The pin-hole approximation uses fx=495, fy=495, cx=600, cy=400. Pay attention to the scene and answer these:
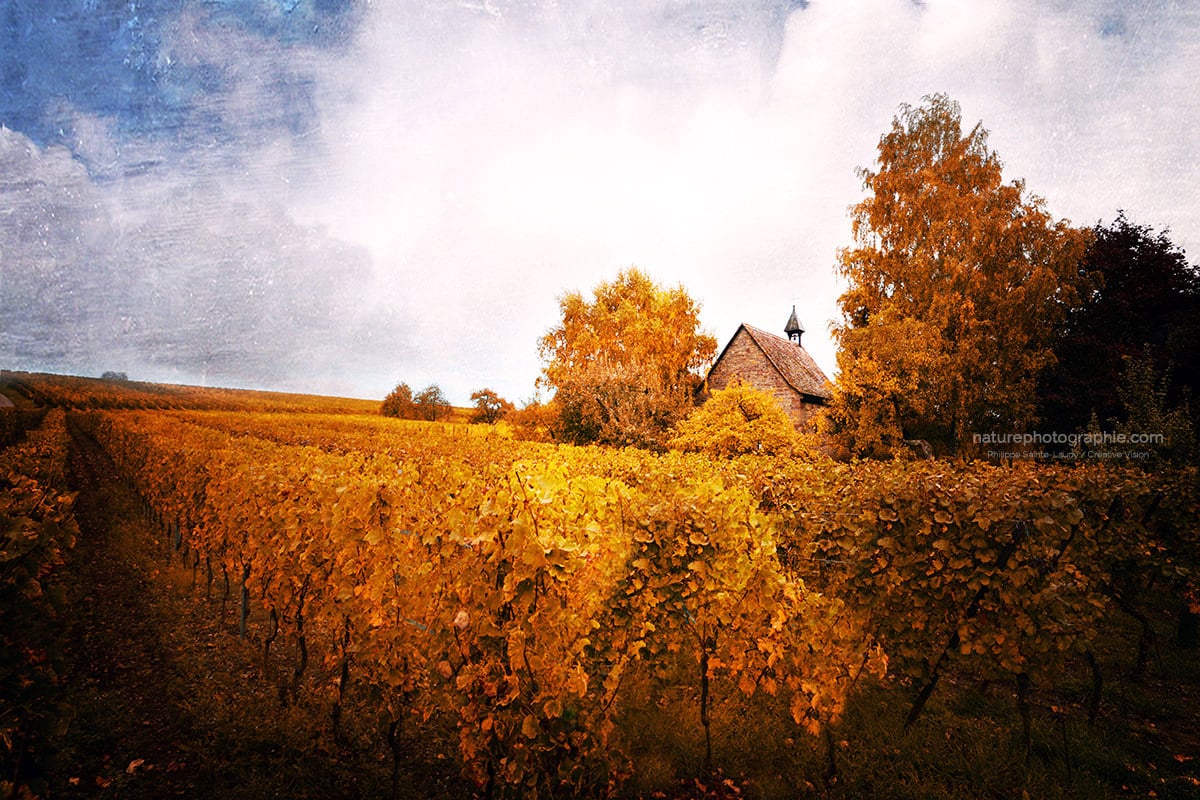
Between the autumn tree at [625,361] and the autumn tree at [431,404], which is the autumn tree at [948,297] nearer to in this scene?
the autumn tree at [625,361]

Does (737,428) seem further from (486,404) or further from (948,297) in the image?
(486,404)

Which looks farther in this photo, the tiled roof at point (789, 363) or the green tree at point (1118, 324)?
the tiled roof at point (789, 363)

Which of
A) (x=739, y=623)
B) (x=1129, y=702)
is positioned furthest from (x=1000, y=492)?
(x=1129, y=702)

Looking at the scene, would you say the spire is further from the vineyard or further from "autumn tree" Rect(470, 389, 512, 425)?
the vineyard

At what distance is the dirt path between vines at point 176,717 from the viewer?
13.8 ft

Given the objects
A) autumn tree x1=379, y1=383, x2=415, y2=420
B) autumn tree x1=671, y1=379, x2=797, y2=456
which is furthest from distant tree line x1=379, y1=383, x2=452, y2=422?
autumn tree x1=671, y1=379, x2=797, y2=456

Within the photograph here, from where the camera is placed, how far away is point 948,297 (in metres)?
19.4

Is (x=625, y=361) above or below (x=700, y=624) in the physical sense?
above

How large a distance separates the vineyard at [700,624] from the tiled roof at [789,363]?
20898 millimetres

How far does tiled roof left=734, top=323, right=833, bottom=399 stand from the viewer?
27.1 m

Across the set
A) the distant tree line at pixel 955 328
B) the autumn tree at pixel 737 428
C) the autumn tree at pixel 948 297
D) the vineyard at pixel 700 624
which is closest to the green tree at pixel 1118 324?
the distant tree line at pixel 955 328

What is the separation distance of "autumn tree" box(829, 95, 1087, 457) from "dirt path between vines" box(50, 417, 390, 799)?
19113 mm

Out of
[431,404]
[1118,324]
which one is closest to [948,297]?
[1118,324]

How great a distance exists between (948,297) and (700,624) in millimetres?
20486
